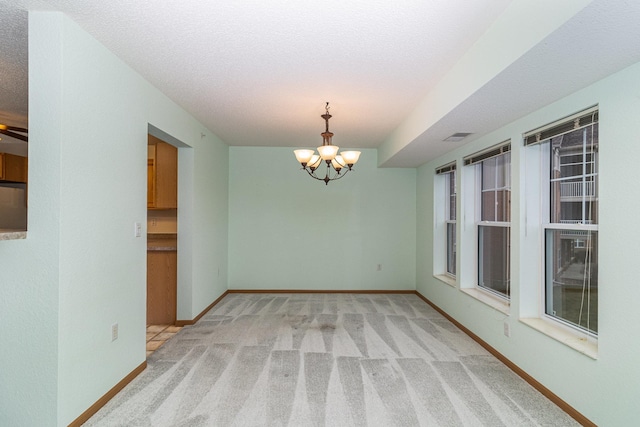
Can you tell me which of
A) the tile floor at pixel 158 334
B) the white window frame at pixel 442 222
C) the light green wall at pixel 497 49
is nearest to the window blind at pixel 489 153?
the light green wall at pixel 497 49

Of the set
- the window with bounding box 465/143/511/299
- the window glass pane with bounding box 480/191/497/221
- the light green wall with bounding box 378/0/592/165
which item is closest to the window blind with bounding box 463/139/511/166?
the window with bounding box 465/143/511/299

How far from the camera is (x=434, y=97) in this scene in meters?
3.01

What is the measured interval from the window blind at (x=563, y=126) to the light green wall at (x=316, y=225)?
3175 mm

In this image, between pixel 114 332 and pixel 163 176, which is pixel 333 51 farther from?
pixel 163 176

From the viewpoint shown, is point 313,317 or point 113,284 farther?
point 313,317

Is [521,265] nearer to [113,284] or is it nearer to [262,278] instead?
[113,284]

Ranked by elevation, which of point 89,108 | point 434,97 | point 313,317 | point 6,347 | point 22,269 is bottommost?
point 313,317

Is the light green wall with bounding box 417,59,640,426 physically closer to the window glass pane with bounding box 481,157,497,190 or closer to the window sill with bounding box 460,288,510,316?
the window sill with bounding box 460,288,510,316

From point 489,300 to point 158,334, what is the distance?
145 inches

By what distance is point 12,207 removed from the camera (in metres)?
4.20

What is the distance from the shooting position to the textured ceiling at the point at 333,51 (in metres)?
1.80

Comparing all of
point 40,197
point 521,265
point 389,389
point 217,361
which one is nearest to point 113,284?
point 40,197

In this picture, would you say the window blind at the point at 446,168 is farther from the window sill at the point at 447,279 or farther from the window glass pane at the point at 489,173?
the window sill at the point at 447,279

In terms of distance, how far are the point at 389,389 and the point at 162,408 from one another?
5.47 ft
